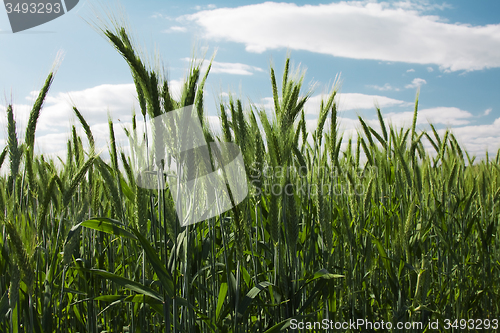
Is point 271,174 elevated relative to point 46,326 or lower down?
elevated

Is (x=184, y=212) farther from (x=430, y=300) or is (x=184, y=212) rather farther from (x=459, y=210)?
(x=459, y=210)

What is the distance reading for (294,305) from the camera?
4.60ft

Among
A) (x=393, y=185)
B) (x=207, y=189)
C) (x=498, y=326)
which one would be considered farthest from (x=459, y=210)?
(x=207, y=189)

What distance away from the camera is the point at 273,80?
1.93 meters

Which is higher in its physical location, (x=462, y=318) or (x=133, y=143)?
(x=133, y=143)

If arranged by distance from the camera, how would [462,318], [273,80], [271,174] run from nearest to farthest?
1. [271,174]
2. [273,80]
3. [462,318]

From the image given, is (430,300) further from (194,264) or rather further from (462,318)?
(194,264)

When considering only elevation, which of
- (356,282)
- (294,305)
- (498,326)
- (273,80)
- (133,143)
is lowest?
(498,326)

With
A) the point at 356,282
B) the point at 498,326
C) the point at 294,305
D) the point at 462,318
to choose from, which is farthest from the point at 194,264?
the point at 498,326

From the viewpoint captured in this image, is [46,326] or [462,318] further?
[462,318]

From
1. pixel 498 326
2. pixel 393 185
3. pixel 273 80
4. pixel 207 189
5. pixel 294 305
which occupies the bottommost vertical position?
pixel 498 326

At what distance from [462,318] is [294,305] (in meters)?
1.68

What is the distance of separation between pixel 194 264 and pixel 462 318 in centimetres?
199

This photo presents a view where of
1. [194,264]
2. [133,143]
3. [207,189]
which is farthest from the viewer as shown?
[133,143]
